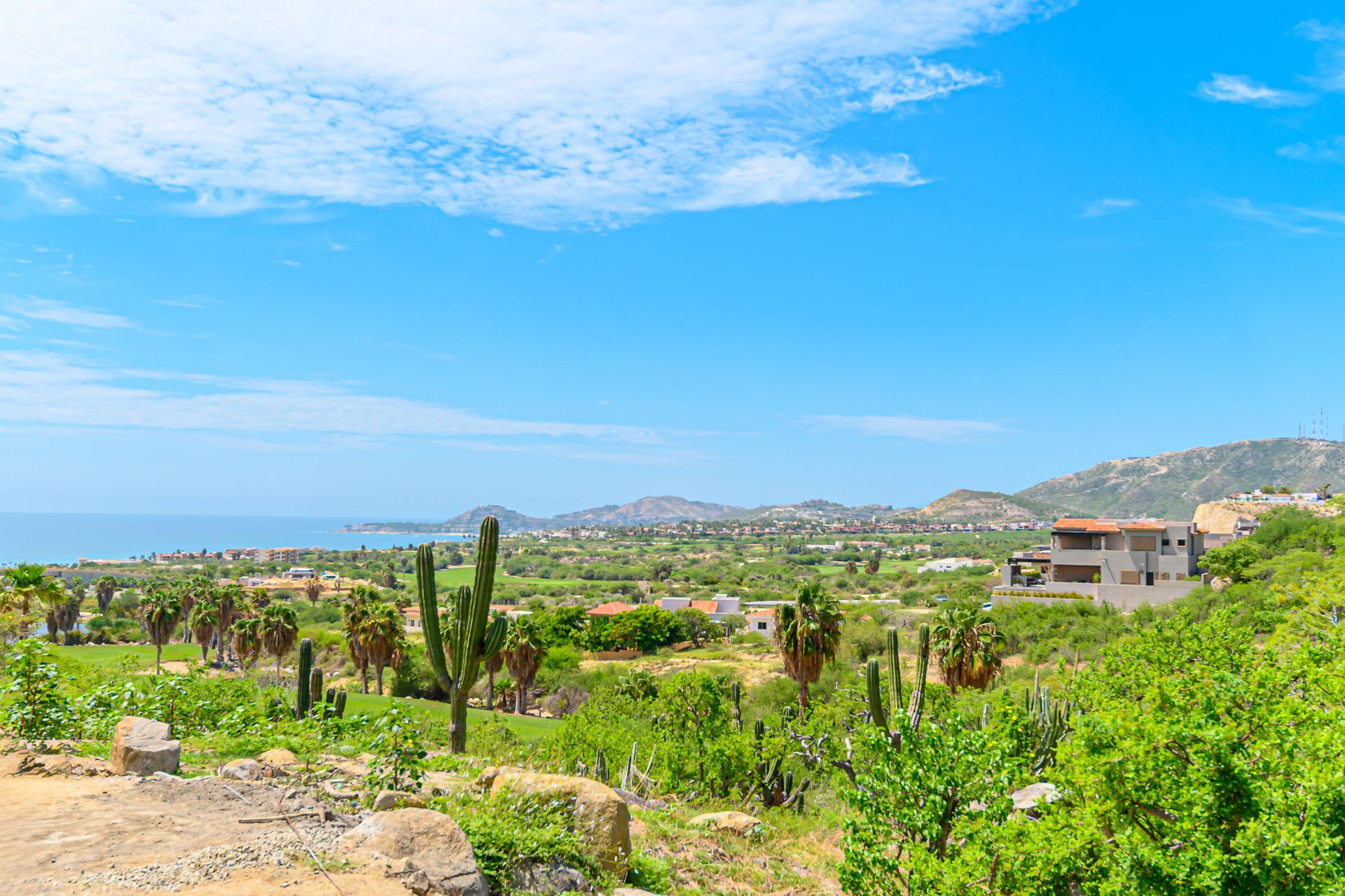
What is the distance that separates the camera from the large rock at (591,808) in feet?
25.6

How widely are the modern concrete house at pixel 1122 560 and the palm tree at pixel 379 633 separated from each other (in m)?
39.4

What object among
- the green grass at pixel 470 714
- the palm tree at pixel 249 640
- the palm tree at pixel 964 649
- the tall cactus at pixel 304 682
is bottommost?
the green grass at pixel 470 714

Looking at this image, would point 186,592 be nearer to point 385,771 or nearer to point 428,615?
point 428,615

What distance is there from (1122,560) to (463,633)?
48.6 meters

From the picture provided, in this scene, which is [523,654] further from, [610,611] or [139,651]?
[139,651]

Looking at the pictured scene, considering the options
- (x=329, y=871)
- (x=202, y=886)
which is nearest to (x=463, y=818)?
(x=329, y=871)

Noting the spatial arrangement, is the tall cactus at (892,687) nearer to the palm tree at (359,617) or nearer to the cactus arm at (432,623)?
the cactus arm at (432,623)

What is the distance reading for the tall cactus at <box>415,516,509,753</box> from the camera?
14.6 metres

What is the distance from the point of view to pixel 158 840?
20.4 feet

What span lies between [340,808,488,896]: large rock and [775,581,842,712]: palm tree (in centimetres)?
1876

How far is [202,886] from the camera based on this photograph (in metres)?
5.38

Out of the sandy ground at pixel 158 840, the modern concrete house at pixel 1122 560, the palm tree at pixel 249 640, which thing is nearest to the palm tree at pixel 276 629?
the palm tree at pixel 249 640

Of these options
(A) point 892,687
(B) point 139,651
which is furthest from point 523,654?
(B) point 139,651

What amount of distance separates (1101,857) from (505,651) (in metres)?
36.6
